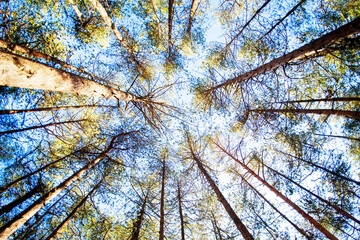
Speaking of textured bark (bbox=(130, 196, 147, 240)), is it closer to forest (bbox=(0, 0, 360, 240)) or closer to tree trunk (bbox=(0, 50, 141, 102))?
forest (bbox=(0, 0, 360, 240))

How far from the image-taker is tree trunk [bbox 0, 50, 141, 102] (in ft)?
5.38

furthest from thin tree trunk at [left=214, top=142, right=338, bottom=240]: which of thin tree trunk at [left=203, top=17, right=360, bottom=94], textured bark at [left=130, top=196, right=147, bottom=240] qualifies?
textured bark at [left=130, top=196, right=147, bottom=240]

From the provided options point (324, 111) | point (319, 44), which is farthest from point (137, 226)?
point (324, 111)

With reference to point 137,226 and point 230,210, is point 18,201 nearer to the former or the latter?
point 137,226

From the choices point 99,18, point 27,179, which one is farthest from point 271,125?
point 27,179

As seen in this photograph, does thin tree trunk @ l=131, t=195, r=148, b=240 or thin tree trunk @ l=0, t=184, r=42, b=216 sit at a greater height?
thin tree trunk @ l=0, t=184, r=42, b=216

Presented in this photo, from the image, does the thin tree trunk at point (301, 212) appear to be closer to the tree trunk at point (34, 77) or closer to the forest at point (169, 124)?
the forest at point (169, 124)

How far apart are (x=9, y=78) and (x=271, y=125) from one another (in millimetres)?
8637

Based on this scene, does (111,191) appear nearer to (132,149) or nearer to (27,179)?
(132,149)

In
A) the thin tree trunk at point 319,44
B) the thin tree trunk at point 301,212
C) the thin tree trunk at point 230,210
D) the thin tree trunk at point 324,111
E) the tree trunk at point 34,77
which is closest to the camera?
the tree trunk at point 34,77

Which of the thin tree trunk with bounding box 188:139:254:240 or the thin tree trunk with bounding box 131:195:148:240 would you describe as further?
the thin tree trunk with bounding box 131:195:148:240

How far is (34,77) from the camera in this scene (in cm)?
195

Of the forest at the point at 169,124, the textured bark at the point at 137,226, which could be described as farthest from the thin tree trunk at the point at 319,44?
the textured bark at the point at 137,226

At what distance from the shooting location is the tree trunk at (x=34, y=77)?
5.38ft
